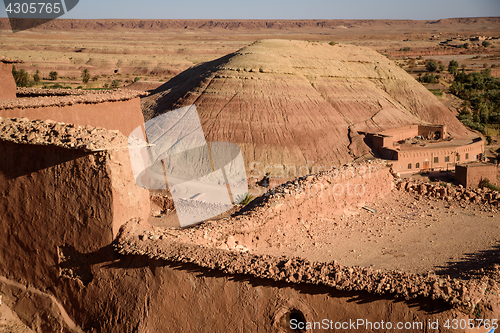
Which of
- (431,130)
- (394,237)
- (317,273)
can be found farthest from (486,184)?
(317,273)

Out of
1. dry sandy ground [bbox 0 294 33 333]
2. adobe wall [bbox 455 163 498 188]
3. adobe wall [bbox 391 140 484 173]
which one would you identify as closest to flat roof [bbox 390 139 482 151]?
adobe wall [bbox 391 140 484 173]

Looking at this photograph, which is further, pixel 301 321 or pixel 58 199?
pixel 58 199

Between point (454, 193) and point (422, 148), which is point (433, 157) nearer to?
point (422, 148)

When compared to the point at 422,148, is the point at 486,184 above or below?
below

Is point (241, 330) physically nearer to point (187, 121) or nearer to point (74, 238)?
point (74, 238)

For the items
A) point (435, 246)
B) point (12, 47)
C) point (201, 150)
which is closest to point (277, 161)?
point (201, 150)
